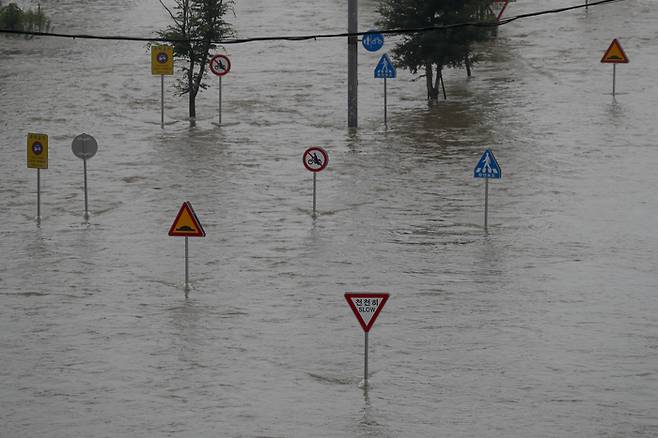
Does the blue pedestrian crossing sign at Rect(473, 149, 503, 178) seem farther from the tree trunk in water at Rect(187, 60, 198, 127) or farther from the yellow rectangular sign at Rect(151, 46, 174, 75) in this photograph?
the yellow rectangular sign at Rect(151, 46, 174, 75)

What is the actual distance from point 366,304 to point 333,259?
7554 mm

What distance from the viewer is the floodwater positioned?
730 inches

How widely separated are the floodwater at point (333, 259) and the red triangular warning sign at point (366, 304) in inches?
39.3

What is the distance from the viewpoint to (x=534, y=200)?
1228 inches

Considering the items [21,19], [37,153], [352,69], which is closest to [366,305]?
[37,153]

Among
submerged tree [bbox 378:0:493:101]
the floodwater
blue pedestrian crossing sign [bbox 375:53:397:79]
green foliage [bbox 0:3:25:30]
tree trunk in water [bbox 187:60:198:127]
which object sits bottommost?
the floodwater

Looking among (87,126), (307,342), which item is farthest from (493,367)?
(87,126)

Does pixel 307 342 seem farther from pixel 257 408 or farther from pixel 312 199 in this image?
pixel 312 199

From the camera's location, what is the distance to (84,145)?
1169 inches

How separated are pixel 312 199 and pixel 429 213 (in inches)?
118

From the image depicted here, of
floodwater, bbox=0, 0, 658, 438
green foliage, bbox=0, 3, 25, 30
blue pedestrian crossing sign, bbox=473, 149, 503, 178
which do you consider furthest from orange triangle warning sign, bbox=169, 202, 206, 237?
green foliage, bbox=0, 3, 25, 30

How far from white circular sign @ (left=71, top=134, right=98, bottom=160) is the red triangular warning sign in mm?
12247

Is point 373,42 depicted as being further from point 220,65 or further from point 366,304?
point 366,304

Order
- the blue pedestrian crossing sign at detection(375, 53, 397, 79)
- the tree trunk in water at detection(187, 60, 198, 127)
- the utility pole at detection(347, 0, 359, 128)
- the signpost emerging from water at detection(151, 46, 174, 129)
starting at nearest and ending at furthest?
the blue pedestrian crossing sign at detection(375, 53, 397, 79)
the utility pole at detection(347, 0, 359, 128)
the signpost emerging from water at detection(151, 46, 174, 129)
the tree trunk in water at detection(187, 60, 198, 127)
